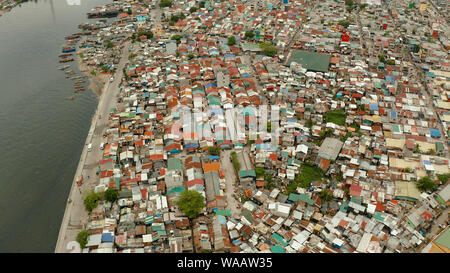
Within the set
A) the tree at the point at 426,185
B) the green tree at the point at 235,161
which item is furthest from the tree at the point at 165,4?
the tree at the point at 426,185

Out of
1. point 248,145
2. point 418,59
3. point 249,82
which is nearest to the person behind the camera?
point 248,145

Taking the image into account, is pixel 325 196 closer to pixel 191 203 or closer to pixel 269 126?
pixel 269 126

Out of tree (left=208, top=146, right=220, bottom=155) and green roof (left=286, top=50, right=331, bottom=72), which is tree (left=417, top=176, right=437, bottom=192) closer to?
tree (left=208, top=146, right=220, bottom=155)

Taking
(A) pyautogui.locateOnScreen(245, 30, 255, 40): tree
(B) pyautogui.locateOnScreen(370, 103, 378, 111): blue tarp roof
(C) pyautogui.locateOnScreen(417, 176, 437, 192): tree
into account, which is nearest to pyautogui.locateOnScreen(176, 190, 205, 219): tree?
(C) pyautogui.locateOnScreen(417, 176, 437, 192): tree

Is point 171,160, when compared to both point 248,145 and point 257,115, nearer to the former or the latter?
point 248,145

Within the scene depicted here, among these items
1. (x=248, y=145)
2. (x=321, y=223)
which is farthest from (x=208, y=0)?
(x=321, y=223)

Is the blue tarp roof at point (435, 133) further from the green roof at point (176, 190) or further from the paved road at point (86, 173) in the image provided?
the paved road at point (86, 173)

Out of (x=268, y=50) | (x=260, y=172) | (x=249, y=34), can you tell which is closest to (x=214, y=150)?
(x=260, y=172)
